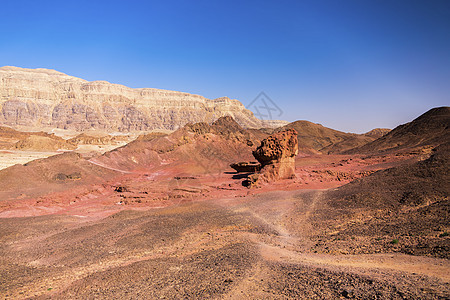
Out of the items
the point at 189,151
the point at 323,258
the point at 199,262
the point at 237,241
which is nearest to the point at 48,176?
the point at 189,151

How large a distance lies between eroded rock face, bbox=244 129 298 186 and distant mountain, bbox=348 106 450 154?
828 inches

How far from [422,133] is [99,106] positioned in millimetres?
147481

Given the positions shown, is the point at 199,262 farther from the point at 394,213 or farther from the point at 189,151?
the point at 189,151

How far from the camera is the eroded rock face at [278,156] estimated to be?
2320 centimetres

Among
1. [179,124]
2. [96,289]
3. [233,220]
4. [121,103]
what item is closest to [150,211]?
[233,220]

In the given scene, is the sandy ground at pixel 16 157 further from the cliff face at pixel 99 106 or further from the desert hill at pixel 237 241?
the cliff face at pixel 99 106

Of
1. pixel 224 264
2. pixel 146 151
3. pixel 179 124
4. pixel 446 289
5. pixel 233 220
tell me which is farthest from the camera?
pixel 179 124

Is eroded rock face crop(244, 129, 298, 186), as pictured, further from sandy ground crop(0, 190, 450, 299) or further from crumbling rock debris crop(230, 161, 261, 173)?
sandy ground crop(0, 190, 450, 299)

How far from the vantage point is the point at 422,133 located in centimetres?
4028

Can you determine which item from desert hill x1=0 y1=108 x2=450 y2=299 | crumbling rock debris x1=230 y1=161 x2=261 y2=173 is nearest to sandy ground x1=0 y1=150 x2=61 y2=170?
desert hill x1=0 y1=108 x2=450 y2=299

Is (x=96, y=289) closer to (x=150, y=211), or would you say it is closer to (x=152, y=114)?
(x=150, y=211)

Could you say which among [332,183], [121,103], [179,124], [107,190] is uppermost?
[121,103]

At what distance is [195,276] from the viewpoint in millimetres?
6742

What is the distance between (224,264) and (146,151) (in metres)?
35.4
